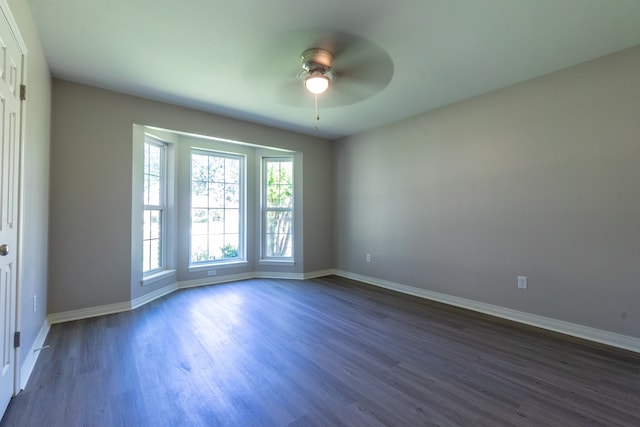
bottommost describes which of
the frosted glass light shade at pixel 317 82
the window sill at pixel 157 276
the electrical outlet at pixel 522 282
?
the window sill at pixel 157 276

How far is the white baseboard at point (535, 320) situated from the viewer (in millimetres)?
2410

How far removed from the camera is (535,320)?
288 centimetres

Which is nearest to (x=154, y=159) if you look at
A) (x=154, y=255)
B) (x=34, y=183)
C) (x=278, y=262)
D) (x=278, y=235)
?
(x=154, y=255)

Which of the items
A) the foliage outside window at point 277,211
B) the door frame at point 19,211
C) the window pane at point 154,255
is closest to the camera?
the door frame at point 19,211

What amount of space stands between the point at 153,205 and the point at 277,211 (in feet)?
6.39

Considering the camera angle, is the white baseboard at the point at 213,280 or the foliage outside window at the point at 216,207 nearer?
the white baseboard at the point at 213,280

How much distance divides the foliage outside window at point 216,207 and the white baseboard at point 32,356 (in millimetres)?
1959

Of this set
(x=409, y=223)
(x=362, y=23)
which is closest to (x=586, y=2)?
(x=362, y=23)

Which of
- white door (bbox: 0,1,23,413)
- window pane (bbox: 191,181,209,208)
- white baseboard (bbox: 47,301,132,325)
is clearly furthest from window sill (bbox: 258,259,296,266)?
white door (bbox: 0,1,23,413)

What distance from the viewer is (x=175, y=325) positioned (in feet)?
9.45

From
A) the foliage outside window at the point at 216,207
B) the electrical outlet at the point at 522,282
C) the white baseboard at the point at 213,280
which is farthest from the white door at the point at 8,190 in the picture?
the electrical outlet at the point at 522,282

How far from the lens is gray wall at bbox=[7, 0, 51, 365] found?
197 cm

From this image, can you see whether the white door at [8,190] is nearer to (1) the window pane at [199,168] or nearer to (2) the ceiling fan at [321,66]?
(2) the ceiling fan at [321,66]

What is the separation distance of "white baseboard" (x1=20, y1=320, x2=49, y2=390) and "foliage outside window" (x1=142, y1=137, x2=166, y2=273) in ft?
3.99
